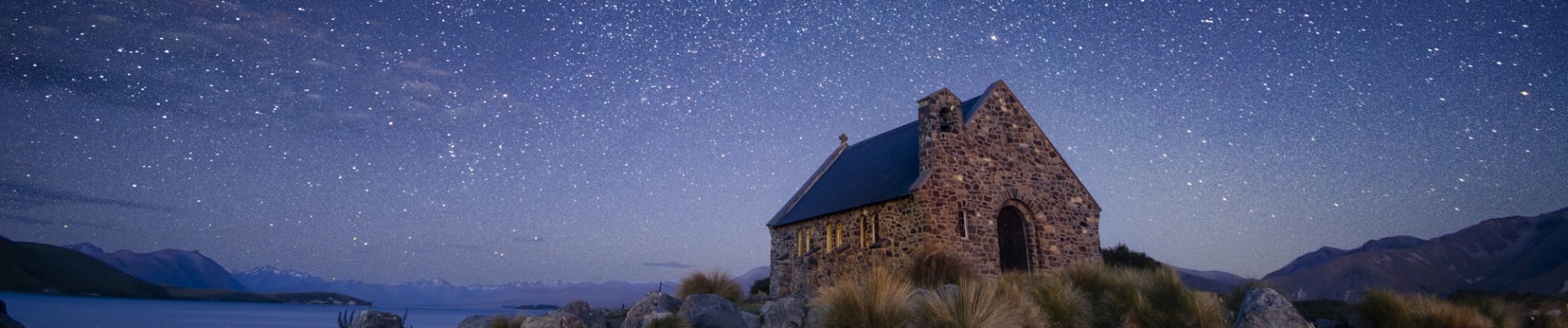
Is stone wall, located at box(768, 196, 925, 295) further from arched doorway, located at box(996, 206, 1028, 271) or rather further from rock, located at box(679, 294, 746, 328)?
rock, located at box(679, 294, 746, 328)

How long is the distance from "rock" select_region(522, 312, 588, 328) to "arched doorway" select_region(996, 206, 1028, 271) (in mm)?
11626

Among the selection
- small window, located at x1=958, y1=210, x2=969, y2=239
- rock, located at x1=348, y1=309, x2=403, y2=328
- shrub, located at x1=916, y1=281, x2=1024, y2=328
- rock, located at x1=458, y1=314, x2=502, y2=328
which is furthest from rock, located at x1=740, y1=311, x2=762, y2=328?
rock, located at x1=348, y1=309, x2=403, y2=328

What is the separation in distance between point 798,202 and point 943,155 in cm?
1032

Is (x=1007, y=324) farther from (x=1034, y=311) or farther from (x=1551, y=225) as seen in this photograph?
(x=1551, y=225)

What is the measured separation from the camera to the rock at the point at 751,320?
14.7m

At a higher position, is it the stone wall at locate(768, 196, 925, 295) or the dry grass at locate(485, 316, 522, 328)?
the stone wall at locate(768, 196, 925, 295)

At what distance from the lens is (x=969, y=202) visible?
18.8m

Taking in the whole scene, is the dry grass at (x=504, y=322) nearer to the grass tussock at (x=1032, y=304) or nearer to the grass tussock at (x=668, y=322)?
the grass tussock at (x=668, y=322)

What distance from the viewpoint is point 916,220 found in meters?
18.3

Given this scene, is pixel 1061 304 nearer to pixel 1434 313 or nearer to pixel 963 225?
pixel 963 225

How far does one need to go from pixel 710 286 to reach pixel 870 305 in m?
10.8

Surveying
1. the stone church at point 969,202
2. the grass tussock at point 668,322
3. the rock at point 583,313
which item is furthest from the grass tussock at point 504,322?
the stone church at point 969,202

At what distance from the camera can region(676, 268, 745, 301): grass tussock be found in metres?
20.7

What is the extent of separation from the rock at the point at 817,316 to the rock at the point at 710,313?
1927mm
